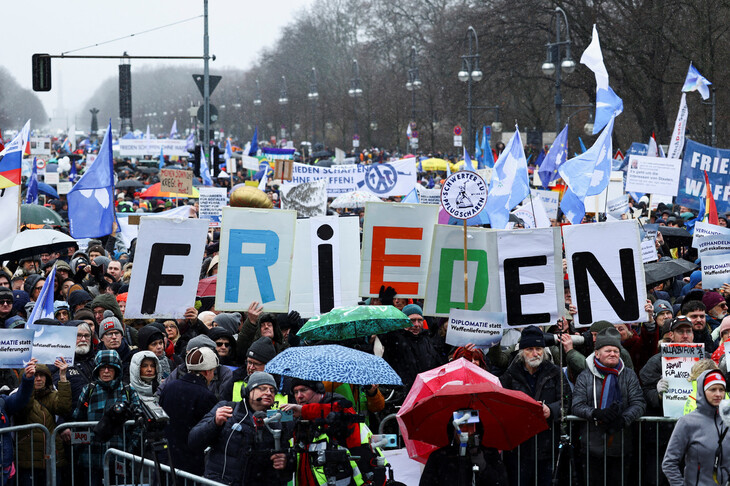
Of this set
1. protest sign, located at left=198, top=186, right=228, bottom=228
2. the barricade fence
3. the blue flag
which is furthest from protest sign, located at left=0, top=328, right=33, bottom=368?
the blue flag

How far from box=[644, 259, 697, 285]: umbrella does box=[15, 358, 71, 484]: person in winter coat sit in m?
6.09

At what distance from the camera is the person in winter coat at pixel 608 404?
24.2 feet

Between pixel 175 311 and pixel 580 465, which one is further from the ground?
pixel 175 311

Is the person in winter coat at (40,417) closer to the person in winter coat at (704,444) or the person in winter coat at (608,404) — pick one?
the person in winter coat at (608,404)

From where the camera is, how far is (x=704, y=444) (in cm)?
655

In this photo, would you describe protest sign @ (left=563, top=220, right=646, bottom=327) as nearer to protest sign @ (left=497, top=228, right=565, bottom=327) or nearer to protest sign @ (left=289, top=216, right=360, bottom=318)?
protest sign @ (left=497, top=228, right=565, bottom=327)

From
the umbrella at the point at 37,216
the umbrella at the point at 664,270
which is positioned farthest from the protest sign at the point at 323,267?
the umbrella at the point at 37,216

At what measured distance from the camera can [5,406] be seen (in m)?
7.44

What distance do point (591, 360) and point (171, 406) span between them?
261 cm

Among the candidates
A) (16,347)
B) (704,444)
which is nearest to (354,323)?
(16,347)

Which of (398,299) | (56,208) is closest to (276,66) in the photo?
(56,208)

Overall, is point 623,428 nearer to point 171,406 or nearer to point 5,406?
point 171,406

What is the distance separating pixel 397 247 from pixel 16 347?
3.28 m

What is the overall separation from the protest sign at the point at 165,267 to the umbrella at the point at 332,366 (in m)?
2.34
